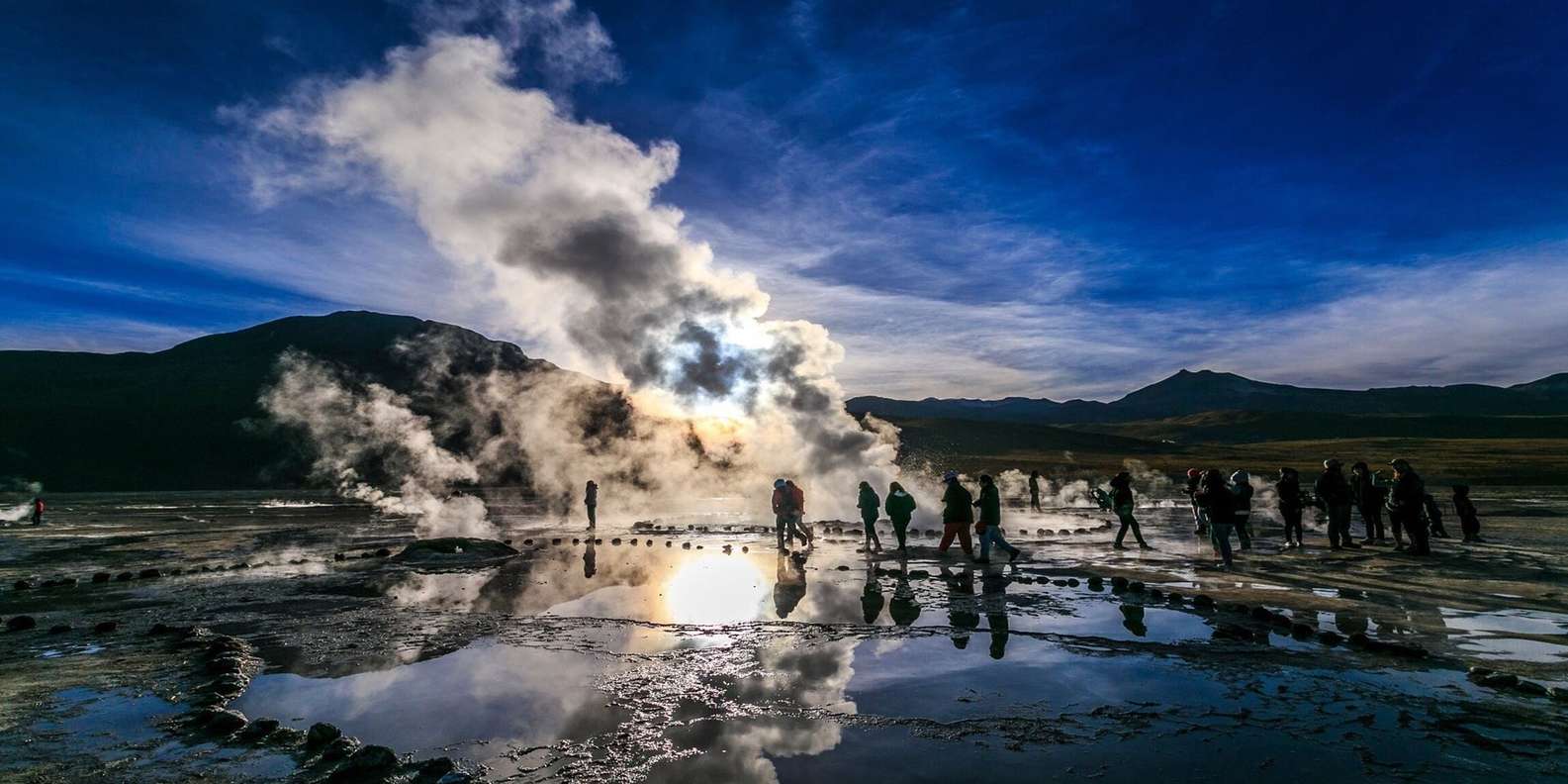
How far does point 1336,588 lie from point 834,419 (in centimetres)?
2268

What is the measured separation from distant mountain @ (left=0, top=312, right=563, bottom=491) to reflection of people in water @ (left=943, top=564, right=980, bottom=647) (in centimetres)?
10061

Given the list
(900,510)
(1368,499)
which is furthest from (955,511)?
(1368,499)

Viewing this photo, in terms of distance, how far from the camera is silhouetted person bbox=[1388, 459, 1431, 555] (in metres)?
16.4

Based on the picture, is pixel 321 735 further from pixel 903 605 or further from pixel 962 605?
pixel 962 605

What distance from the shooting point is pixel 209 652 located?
32.0 feet

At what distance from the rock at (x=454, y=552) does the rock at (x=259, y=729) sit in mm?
12879

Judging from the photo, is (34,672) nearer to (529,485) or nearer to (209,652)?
(209,652)

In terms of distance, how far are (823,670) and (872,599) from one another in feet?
15.4

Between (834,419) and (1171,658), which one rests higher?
(834,419)

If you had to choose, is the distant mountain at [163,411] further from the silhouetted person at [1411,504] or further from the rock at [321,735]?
the silhouetted person at [1411,504]

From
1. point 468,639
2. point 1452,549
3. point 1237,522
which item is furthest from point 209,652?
point 1452,549

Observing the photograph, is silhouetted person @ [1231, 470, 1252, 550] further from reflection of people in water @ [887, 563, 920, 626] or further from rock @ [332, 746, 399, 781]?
rock @ [332, 746, 399, 781]

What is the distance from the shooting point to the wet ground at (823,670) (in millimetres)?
6023

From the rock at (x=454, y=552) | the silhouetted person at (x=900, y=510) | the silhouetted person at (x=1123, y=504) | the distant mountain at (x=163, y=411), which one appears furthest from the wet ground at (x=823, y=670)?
the distant mountain at (x=163, y=411)
